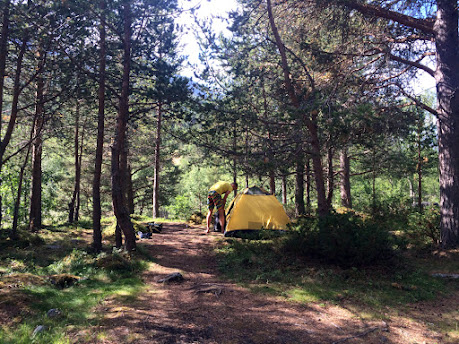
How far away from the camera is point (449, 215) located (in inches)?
286

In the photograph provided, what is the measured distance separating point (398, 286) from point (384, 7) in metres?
7.04

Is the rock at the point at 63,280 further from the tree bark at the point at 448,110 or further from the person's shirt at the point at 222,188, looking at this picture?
the tree bark at the point at 448,110

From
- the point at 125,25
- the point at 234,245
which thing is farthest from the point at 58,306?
the point at 125,25

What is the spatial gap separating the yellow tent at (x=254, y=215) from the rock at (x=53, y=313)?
21.0 feet

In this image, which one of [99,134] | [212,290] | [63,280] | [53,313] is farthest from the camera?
[99,134]

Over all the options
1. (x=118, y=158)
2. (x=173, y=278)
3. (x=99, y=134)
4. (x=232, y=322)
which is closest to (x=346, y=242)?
(x=232, y=322)

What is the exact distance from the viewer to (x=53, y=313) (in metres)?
4.08

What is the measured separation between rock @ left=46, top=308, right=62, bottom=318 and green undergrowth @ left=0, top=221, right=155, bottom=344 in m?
0.04

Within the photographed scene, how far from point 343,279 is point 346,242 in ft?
2.55

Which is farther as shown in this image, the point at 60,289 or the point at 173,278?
the point at 173,278

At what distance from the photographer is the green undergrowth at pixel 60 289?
369 centimetres

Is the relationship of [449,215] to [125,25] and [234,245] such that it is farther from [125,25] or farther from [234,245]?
[125,25]

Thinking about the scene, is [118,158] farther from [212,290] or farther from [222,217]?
[222,217]

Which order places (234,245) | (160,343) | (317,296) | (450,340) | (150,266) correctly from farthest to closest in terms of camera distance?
(234,245) → (150,266) → (317,296) → (450,340) → (160,343)
